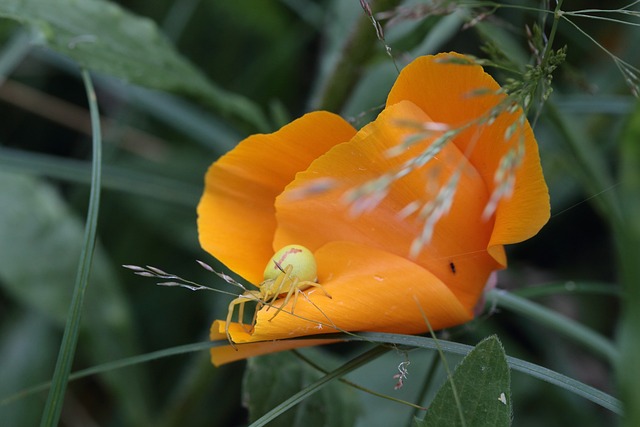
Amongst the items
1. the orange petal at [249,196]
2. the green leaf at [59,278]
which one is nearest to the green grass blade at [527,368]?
the orange petal at [249,196]

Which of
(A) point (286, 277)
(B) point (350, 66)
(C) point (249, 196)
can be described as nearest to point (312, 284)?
(A) point (286, 277)

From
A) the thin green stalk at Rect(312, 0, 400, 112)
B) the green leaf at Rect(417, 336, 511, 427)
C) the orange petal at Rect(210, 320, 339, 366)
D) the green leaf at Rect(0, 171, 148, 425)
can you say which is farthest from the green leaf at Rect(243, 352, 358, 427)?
the green leaf at Rect(0, 171, 148, 425)

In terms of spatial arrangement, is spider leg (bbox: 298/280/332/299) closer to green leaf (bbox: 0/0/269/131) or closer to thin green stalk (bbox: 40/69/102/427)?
thin green stalk (bbox: 40/69/102/427)

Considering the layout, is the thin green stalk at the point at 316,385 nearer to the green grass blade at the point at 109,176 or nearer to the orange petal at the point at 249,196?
the orange petal at the point at 249,196

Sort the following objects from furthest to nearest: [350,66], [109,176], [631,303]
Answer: [109,176] → [350,66] → [631,303]

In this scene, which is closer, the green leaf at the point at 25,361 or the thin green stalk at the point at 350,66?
the thin green stalk at the point at 350,66

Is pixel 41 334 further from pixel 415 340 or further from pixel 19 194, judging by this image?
pixel 415 340

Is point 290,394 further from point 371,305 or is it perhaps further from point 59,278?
point 59,278
